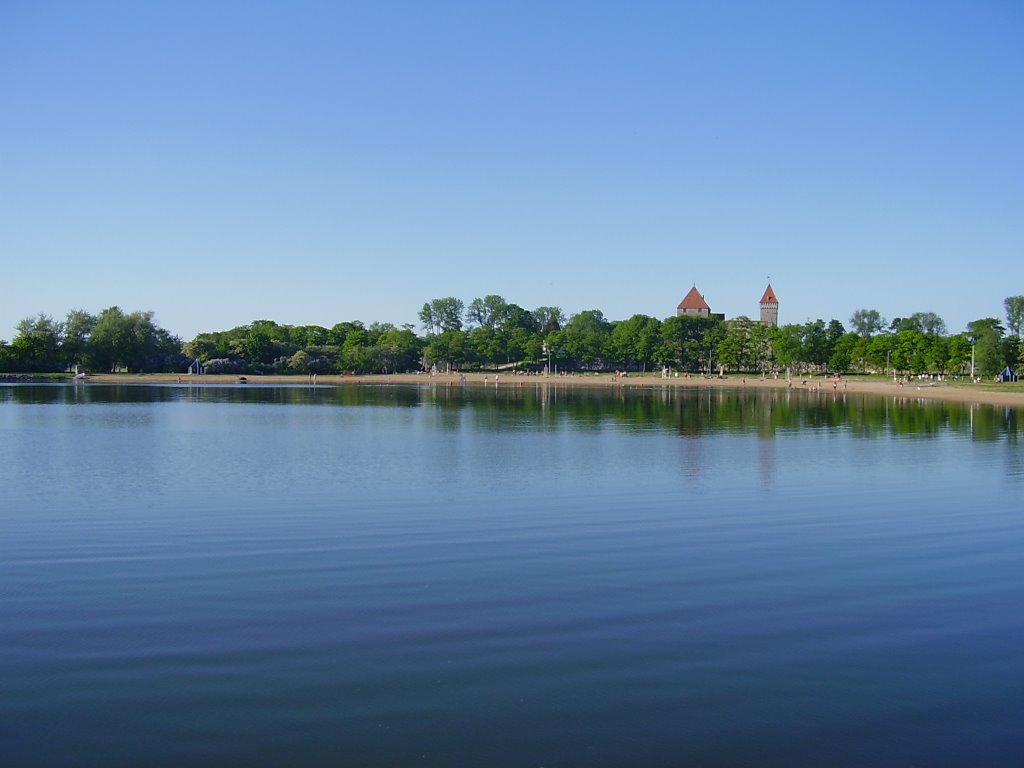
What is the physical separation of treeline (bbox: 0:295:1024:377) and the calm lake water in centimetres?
8085

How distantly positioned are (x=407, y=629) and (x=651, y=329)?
113 meters

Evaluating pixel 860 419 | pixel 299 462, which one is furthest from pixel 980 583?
pixel 860 419

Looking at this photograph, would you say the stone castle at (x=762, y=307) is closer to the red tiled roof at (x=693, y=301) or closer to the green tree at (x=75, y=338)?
the red tiled roof at (x=693, y=301)

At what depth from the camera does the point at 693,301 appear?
520ft

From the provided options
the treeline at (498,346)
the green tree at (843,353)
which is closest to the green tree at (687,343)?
the treeline at (498,346)

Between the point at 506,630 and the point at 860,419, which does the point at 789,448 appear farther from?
the point at 506,630

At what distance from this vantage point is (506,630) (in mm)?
8875

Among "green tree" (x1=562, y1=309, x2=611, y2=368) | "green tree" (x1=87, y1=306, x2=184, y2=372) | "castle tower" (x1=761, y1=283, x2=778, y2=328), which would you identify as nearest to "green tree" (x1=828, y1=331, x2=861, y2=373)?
"green tree" (x1=562, y1=309, x2=611, y2=368)

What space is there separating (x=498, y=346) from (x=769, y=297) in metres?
56.8

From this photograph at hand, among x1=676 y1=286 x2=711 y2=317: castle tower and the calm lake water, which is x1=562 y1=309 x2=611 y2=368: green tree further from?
the calm lake water

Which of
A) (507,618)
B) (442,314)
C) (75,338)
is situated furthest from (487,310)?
(507,618)

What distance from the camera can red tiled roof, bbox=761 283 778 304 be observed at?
155750 mm

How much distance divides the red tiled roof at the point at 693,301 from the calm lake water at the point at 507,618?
139 m

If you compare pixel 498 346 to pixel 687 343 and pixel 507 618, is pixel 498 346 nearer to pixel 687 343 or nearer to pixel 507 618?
pixel 687 343
